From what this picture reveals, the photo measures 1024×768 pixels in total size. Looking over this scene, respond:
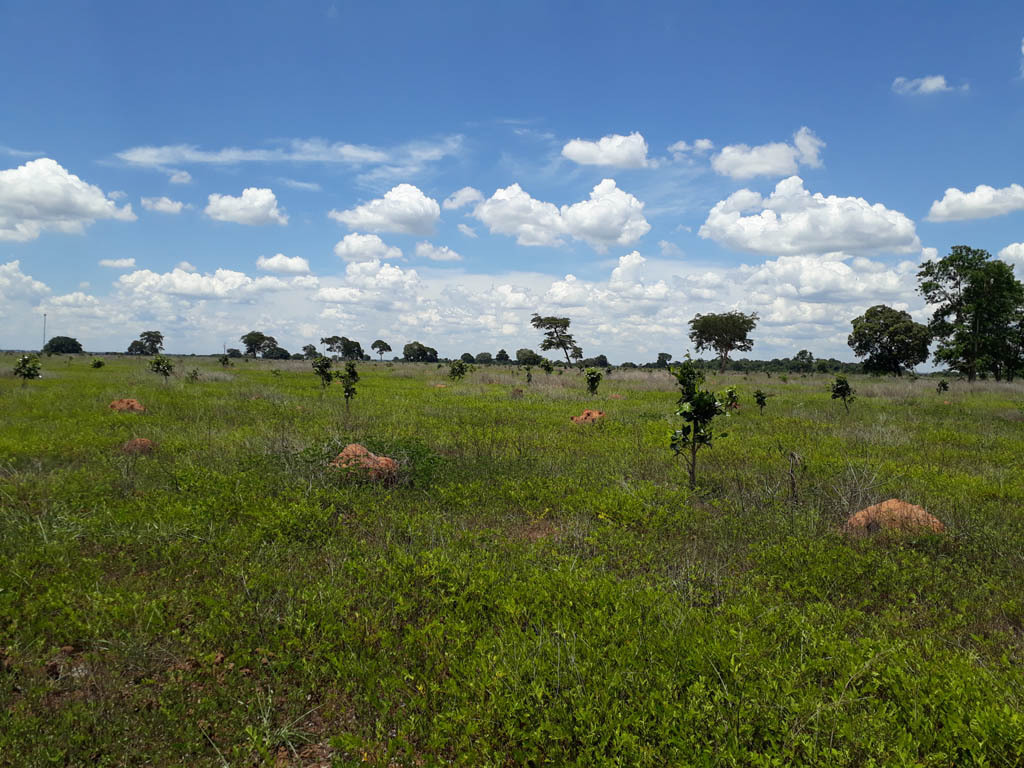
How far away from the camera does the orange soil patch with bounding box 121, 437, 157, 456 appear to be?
34.9 ft

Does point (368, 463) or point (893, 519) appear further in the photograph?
point (368, 463)

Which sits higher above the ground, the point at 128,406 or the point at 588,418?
the point at 128,406

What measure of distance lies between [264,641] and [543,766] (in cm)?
261

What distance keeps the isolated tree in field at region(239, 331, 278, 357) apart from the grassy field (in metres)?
94.4

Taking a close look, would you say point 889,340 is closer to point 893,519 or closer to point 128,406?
point 893,519

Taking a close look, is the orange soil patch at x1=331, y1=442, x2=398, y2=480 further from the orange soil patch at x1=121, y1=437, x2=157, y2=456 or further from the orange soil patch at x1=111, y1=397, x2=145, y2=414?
the orange soil patch at x1=111, y1=397, x2=145, y2=414

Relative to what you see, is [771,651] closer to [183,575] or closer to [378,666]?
[378,666]

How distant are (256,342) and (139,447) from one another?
9466cm

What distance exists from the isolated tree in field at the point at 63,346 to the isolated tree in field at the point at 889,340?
348ft

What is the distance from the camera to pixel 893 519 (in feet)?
23.6

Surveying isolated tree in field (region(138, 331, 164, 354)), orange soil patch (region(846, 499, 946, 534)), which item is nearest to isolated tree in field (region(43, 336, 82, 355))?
isolated tree in field (region(138, 331, 164, 354))

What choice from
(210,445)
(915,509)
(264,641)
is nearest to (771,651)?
(264,641)

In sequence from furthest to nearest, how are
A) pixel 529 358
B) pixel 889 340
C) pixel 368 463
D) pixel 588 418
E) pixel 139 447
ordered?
1. pixel 529 358
2. pixel 889 340
3. pixel 588 418
4. pixel 139 447
5. pixel 368 463

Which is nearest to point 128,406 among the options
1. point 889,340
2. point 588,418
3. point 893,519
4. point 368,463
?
point 368,463
